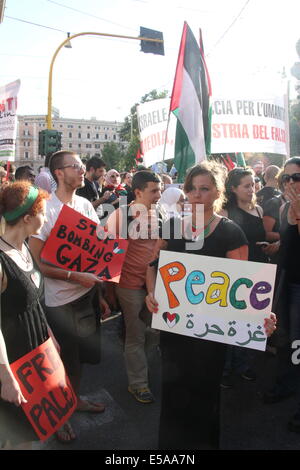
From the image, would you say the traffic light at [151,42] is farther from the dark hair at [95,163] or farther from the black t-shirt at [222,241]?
the black t-shirt at [222,241]

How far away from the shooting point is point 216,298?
2246 mm

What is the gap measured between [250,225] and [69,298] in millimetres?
1733

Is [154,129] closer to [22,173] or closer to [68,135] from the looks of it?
[22,173]

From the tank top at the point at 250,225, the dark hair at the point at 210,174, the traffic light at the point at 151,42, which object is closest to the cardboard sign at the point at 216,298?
the dark hair at the point at 210,174

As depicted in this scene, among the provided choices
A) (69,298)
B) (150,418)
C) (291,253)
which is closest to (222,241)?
(291,253)

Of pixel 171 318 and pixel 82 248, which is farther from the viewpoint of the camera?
pixel 82 248

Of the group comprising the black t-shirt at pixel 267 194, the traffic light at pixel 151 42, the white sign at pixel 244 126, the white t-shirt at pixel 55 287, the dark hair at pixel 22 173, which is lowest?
the white t-shirt at pixel 55 287

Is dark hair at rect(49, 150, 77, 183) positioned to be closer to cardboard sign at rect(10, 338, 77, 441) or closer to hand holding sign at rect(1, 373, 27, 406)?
cardboard sign at rect(10, 338, 77, 441)

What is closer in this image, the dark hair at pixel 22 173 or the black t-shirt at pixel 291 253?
the black t-shirt at pixel 291 253

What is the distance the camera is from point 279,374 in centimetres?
345

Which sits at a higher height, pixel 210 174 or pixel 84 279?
pixel 210 174

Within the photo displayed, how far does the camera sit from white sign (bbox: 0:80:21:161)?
7.32m

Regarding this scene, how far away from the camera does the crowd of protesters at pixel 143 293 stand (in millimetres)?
2098
